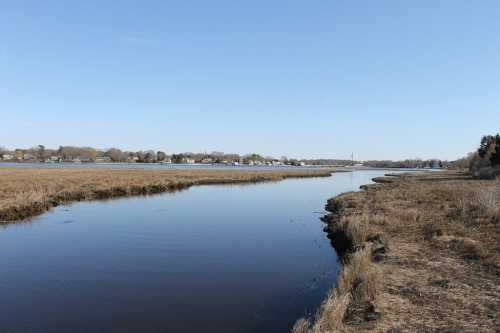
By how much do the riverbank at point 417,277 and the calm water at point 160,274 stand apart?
1.62 m

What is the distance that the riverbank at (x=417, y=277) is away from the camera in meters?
8.31

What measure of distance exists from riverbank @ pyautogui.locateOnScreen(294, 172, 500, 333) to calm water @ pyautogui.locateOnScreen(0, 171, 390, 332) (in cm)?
162

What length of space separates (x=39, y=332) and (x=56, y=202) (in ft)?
89.3

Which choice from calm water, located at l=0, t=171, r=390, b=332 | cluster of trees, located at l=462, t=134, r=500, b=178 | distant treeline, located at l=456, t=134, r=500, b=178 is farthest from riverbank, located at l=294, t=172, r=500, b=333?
cluster of trees, located at l=462, t=134, r=500, b=178

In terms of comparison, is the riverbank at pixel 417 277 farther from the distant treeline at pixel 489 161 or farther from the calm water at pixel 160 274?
the distant treeline at pixel 489 161

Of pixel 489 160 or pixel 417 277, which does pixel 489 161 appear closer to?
pixel 489 160

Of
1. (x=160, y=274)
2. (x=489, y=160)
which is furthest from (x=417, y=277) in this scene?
(x=489, y=160)

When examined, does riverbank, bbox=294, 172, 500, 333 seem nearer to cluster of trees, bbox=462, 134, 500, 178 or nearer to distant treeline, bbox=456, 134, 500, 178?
distant treeline, bbox=456, 134, 500, 178

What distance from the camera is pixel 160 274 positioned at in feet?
46.0

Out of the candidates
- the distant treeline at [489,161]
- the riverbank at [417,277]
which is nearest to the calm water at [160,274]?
the riverbank at [417,277]

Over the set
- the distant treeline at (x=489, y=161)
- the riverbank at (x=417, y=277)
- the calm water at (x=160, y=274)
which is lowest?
the calm water at (x=160, y=274)

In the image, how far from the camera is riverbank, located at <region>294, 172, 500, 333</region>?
8.31m

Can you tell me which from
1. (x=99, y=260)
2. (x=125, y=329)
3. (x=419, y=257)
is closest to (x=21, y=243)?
(x=99, y=260)

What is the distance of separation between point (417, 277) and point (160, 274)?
30.8ft
